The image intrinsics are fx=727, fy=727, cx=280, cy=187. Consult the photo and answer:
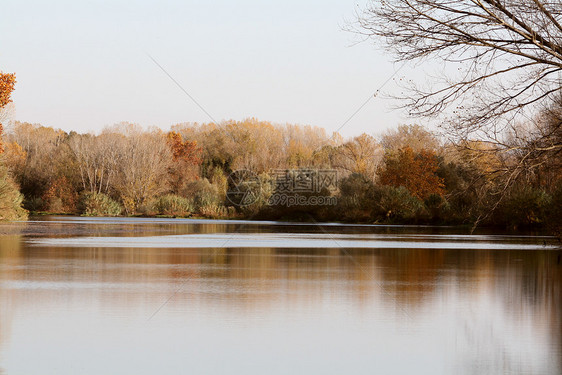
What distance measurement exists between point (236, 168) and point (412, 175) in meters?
19.2

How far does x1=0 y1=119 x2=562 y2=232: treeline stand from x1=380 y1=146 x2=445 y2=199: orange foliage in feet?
0.29

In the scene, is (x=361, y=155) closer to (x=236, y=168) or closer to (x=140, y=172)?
(x=236, y=168)

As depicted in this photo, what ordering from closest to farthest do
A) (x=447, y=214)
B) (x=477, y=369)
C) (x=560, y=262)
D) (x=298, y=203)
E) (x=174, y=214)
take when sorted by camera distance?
(x=477, y=369), (x=560, y=262), (x=447, y=214), (x=298, y=203), (x=174, y=214)

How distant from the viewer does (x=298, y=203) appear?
4878cm

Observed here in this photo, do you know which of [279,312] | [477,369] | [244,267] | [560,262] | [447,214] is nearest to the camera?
[477,369]

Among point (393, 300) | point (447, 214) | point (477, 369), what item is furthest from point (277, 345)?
point (447, 214)

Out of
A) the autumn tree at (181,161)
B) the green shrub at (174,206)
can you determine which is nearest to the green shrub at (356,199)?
the green shrub at (174,206)

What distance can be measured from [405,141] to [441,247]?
209 feet

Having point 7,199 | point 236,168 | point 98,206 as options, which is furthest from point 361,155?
point 7,199

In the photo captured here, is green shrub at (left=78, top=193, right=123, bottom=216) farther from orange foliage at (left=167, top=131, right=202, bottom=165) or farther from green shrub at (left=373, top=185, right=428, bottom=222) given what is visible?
green shrub at (left=373, top=185, right=428, bottom=222)

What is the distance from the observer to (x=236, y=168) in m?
72.2

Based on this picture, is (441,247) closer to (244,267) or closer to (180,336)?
(244,267)

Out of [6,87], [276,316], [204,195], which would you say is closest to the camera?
[276,316]

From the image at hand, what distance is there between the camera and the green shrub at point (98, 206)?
57.2 m
